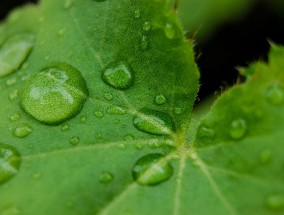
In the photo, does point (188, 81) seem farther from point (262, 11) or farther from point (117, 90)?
point (262, 11)

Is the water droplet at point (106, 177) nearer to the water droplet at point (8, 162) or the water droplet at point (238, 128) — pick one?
the water droplet at point (8, 162)

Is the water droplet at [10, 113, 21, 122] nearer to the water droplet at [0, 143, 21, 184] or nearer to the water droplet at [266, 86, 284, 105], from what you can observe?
the water droplet at [0, 143, 21, 184]

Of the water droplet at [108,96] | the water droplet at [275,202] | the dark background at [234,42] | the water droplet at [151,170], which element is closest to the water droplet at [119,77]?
the water droplet at [108,96]

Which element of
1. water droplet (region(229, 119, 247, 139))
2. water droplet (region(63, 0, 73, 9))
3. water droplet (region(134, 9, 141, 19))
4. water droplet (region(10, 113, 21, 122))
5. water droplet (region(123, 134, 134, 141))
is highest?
water droplet (region(63, 0, 73, 9))

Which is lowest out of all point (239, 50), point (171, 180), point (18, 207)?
point (18, 207)

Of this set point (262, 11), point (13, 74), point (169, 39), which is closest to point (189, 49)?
point (169, 39)

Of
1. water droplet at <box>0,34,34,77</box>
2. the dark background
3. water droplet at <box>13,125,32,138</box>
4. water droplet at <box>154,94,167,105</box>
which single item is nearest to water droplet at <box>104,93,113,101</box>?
water droplet at <box>154,94,167,105</box>
